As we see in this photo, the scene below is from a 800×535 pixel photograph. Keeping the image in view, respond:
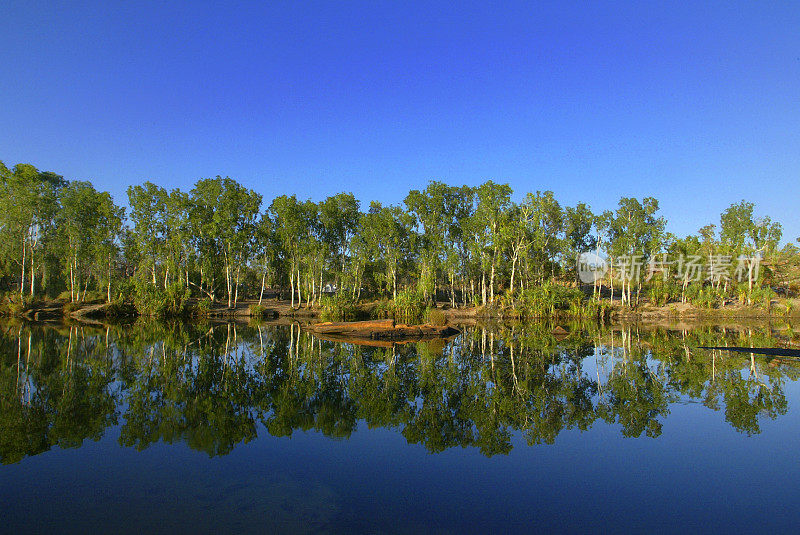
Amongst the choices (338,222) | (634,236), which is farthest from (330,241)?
(634,236)

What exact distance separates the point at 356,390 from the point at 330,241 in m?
33.1

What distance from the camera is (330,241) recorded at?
4303 cm

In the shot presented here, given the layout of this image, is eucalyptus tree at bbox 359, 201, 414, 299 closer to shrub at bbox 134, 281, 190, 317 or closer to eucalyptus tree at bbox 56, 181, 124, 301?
shrub at bbox 134, 281, 190, 317

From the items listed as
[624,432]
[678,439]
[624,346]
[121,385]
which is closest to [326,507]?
[624,432]

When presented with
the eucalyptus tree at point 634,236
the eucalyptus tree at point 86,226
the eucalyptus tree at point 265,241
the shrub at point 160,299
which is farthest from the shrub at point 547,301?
the eucalyptus tree at point 86,226

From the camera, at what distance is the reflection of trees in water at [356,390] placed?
26.5ft

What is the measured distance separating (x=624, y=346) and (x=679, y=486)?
1523cm

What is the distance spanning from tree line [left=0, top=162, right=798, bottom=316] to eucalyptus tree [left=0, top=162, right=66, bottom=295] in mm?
109

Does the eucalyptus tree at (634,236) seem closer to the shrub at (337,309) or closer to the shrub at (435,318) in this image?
the shrub at (435,318)

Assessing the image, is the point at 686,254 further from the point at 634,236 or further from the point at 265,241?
the point at 265,241

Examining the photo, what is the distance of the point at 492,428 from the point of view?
8.24m

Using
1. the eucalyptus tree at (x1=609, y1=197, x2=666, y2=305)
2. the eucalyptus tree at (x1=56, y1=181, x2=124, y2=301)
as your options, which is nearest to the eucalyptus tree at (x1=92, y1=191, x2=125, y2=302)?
the eucalyptus tree at (x1=56, y1=181, x2=124, y2=301)

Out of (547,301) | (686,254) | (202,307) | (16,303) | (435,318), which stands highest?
(686,254)

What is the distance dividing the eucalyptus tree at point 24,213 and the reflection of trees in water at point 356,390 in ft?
67.6
